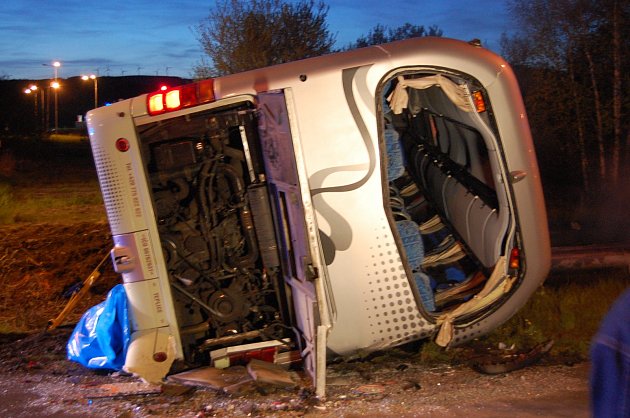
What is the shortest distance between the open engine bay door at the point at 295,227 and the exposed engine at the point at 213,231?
8.0 inches

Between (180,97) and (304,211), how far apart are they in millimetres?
1230

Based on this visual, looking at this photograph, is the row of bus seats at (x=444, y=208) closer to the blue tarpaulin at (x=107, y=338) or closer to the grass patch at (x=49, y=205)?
the blue tarpaulin at (x=107, y=338)

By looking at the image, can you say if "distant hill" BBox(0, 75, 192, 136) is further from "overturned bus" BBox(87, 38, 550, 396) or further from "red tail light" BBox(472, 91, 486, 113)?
"red tail light" BBox(472, 91, 486, 113)

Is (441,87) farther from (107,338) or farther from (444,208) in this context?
(107,338)

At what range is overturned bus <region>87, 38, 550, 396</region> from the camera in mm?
4770


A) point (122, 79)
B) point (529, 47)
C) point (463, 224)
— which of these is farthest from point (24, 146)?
point (122, 79)

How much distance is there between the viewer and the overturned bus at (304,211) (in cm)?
477

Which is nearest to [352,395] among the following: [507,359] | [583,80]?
[507,359]

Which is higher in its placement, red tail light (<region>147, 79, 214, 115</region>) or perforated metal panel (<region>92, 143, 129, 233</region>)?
red tail light (<region>147, 79, 214, 115</region>)

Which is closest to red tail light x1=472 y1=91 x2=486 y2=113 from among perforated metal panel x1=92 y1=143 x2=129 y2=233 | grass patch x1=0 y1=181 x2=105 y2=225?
perforated metal panel x1=92 y1=143 x2=129 y2=233

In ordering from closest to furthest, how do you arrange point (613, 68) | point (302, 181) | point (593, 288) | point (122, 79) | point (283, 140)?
point (302, 181), point (283, 140), point (593, 288), point (613, 68), point (122, 79)

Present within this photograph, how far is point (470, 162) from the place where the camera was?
20.5ft

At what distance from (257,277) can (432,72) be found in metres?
1.99

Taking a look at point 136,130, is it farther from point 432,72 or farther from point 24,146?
point 24,146
